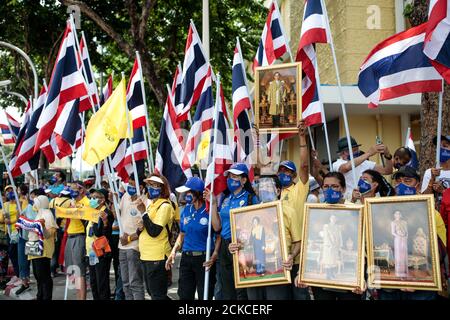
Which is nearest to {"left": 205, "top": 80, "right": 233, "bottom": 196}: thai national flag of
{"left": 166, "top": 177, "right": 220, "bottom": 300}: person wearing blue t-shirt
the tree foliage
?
{"left": 166, "top": 177, "right": 220, "bottom": 300}: person wearing blue t-shirt

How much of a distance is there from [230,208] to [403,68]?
7.96 ft

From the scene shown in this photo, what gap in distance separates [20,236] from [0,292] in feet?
3.56

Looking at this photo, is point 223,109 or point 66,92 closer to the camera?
point 223,109

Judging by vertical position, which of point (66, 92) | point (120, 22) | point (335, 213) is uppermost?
point (120, 22)

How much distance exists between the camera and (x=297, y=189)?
5605mm

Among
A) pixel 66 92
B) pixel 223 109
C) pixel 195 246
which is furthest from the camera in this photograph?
pixel 66 92

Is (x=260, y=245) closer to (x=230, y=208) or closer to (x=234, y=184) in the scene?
(x=230, y=208)

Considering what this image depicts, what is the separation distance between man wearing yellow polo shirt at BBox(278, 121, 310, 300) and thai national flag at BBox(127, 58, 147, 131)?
3.89m

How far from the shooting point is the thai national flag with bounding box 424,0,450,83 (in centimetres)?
547

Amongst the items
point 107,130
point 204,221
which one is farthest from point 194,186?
point 107,130

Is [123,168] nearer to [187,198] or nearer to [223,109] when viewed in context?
[223,109]

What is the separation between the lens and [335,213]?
16.0 ft
